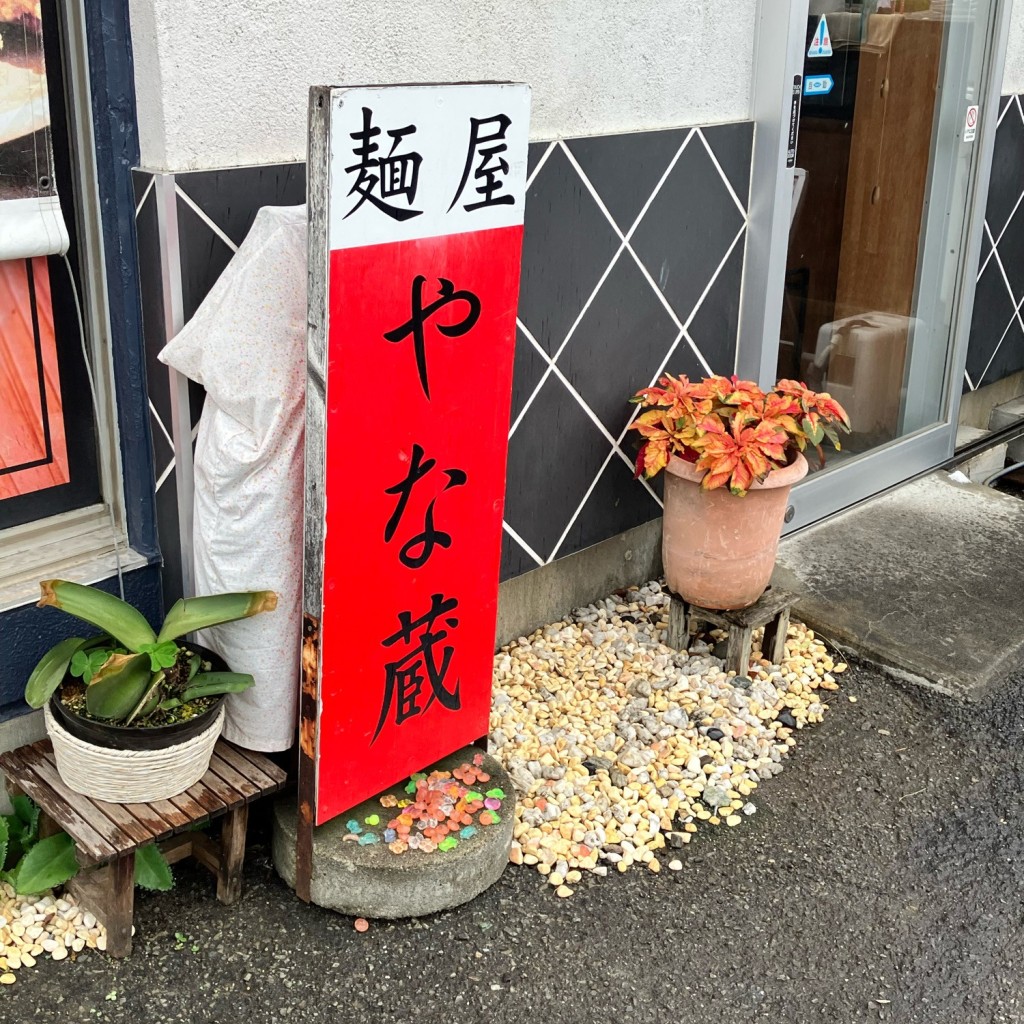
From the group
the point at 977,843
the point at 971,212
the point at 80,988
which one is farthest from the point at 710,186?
the point at 80,988

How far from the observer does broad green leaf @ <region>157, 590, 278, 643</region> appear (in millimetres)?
2723

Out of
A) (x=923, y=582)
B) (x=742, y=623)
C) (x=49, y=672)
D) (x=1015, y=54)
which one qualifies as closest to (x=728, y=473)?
(x=742, y=623)

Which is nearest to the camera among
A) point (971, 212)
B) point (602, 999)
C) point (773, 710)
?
point (602, 999)

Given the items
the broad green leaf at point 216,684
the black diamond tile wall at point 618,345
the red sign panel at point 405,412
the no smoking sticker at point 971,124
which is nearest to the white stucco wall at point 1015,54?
the no smoking sticker at point 971,124

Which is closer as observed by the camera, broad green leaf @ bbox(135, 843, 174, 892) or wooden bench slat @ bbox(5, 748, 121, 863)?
wooden bench slat @ bbox(5, 748, 121, 863)

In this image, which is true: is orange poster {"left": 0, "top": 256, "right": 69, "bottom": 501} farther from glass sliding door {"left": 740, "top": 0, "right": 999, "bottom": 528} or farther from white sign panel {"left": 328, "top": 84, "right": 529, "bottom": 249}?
glass sliding door {"left": 740, "top": 0, "right": 999, "bottom": 528}

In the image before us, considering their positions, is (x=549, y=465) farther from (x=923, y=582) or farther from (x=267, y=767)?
(x=923, y=582)

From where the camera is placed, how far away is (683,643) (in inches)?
163

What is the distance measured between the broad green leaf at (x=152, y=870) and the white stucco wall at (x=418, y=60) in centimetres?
159

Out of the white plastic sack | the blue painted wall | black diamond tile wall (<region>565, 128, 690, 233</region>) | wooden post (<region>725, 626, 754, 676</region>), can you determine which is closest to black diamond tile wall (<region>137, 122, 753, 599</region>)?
black diamond tile wall (<region>565, 128, 690, 233</region>)

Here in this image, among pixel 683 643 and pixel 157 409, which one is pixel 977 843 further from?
pixel 157 409

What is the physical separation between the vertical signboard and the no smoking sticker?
128 inches

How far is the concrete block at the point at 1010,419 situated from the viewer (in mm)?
6359

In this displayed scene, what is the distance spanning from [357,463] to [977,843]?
2031 millimetres
